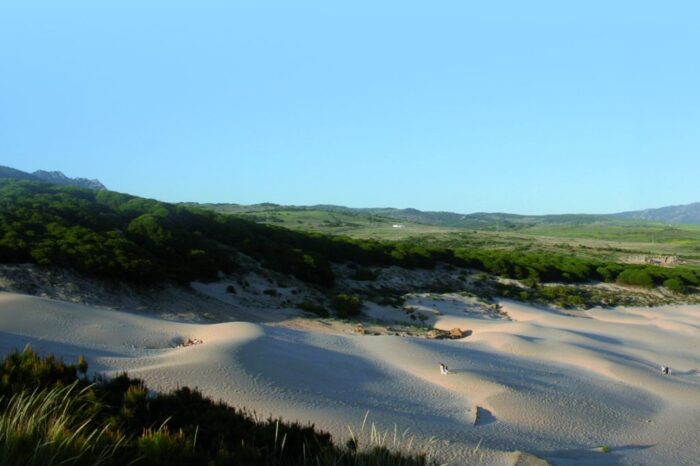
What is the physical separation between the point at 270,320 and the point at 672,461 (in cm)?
1590

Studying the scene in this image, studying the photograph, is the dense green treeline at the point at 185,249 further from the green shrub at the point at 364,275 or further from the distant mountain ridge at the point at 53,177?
the distant mountain ridge at the point at 53,177

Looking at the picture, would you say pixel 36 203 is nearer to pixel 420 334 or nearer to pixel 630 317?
pixel 420 334


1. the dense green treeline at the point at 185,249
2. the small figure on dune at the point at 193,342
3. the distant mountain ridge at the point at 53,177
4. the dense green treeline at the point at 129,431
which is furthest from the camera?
the distant mountain ridge at the point at 53,177

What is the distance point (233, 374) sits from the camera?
12453 mm

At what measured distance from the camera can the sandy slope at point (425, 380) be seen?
10.9m

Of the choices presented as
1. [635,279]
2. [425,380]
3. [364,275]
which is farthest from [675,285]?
[425,380]

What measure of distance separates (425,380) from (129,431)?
1008 cm

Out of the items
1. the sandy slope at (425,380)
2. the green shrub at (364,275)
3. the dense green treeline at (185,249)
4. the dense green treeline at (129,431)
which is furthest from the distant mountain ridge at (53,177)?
the dense green treeline at (129,431)

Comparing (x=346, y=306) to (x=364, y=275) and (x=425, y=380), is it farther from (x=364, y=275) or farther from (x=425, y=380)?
(x=425, y=380)

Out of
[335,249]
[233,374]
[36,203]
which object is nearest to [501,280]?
[335,249]

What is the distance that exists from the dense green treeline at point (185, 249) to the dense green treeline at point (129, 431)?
1591 centimetres

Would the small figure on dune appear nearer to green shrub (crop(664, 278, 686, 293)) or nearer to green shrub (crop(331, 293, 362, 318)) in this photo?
green shrub (crop(331, 293, 362, 318))

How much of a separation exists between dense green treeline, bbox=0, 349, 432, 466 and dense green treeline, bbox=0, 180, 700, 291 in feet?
52.2

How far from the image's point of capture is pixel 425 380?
1503cm
